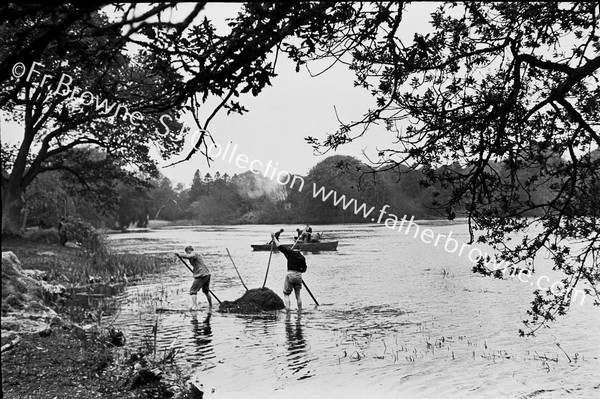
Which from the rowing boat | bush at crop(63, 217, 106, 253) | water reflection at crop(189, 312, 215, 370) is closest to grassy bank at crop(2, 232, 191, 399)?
water reflection at crop(189, 312, 215, 370)

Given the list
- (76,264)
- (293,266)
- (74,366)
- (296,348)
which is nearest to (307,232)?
(76,264)

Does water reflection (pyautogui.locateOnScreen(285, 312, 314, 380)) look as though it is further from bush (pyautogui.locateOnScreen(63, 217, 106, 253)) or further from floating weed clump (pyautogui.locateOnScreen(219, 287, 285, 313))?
bush (pyautogui.locateOnScreen(63, 217, 106, 253))

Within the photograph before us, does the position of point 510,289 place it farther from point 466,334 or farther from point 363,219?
point 363,219

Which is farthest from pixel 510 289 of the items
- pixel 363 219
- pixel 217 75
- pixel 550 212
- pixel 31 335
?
pixel 363 219

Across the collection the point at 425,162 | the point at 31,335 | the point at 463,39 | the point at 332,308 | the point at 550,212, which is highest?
the point at 463,39

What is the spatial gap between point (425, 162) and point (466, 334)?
814cm

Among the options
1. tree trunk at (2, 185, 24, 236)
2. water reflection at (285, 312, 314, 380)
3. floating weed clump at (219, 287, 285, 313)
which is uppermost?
tree trunk at (2, 185, 24, 236)

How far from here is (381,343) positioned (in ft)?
40.3

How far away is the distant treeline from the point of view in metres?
47.5

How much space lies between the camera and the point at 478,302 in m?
18.7

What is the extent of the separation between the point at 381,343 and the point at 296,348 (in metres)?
2.05

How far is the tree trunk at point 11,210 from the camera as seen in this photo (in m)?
28.2

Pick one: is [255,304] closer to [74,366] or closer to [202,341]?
[202,341]

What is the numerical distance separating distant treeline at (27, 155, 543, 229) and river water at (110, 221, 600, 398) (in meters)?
19.2
